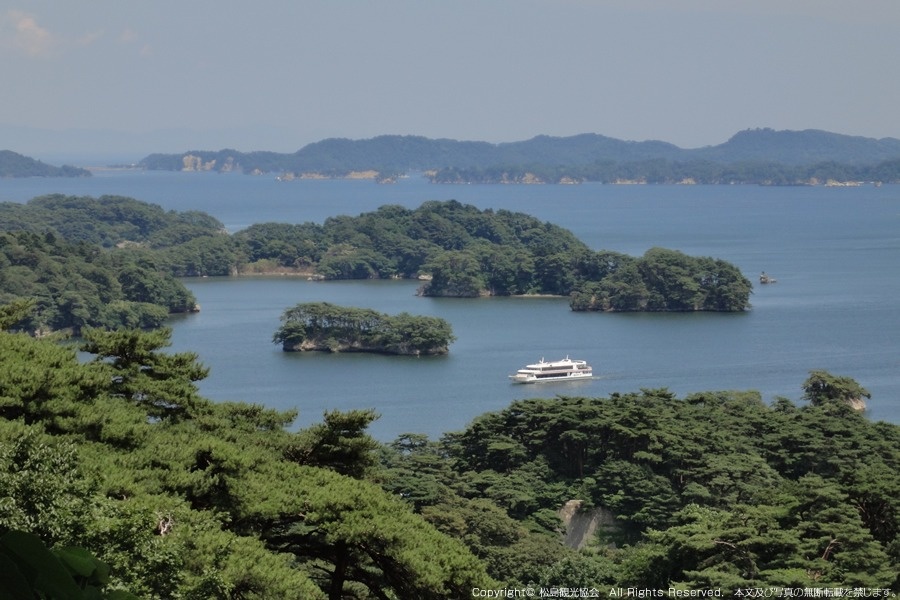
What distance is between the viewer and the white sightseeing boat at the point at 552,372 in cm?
3422

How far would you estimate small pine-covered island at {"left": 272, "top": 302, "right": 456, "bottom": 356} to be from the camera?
3859 cm

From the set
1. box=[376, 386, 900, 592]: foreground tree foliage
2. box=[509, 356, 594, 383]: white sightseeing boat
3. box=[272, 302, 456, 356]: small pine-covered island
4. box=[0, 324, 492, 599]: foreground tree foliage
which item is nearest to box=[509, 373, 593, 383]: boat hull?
box=[509, 356, 594, 383]: white sightseeing boat

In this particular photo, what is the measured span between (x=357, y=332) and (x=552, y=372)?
790 centimetres

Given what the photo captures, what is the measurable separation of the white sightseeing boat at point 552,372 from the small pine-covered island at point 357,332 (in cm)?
446

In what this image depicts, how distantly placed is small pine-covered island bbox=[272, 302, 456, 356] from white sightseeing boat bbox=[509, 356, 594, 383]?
446cm

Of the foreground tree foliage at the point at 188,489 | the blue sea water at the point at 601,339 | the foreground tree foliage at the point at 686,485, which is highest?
the foreground tree foliage at the point at 188,489

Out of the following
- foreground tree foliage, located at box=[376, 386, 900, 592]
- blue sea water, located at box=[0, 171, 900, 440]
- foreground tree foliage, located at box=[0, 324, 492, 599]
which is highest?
foreground tree foliage, located at box=[0, 324, 492, 599]

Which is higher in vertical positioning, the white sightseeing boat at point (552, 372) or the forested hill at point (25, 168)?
the forested hill at point (25, 168)

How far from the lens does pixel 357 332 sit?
39.8 meters

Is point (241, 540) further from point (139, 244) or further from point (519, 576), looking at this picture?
point (139, 244)

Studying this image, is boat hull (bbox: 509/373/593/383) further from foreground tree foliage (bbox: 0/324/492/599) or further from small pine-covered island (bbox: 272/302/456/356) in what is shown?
foreground tree foliage (bbox: 0/324/492/599)

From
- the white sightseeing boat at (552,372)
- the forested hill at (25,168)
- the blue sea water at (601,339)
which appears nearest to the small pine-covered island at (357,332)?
the blue sea water at (601,339)

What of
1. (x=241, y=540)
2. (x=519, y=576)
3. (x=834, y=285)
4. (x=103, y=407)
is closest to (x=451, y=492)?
(x=519, y=576)

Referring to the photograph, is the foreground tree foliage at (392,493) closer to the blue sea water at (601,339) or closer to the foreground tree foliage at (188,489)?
the foreground tree foliage at (188,489)
